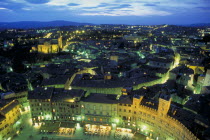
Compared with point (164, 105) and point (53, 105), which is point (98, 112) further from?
point (164, 105)

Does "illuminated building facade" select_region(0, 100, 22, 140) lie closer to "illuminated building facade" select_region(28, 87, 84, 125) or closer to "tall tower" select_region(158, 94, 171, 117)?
"illuminated building facade" select_region(28, 87, 84, 125)

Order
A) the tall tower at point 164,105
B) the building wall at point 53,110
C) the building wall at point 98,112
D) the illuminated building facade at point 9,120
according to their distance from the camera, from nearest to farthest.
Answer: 1. the tall tower at point 164,105
2. the illuminated building facade at point 9,120
3. the building wall at point 98,112
4. the building wall at point 53,110

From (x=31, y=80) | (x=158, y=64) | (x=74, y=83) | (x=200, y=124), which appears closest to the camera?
(x=200, y=124)

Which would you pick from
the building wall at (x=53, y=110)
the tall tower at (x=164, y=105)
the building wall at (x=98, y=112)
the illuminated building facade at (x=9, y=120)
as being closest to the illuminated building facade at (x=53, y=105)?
the building wall at (x=53, y=110)

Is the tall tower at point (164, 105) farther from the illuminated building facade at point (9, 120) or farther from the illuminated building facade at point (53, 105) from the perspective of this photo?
the illuminated building facade at point (9, 120)

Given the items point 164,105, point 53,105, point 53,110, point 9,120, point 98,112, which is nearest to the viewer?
point 164,105

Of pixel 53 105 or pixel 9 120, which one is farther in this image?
pixel 53 105

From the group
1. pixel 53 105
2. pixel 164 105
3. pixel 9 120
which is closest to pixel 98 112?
pixel 53 105

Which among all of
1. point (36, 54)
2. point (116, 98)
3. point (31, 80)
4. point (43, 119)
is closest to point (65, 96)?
point (43, 119)

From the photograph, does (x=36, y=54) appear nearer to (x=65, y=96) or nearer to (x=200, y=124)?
(x=65, y=96)

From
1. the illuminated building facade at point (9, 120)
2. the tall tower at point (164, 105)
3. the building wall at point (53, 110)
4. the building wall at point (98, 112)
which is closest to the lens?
the tall tower at point (164, 105)

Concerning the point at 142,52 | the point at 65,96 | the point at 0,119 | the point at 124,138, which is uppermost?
the point at 142,52
